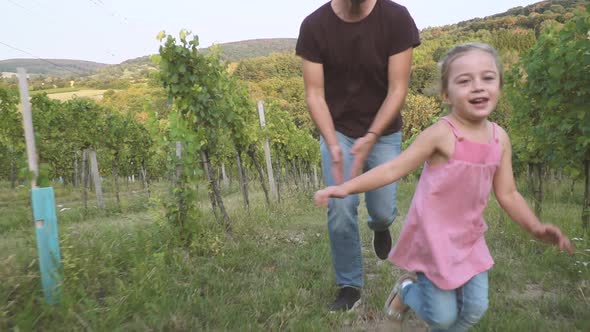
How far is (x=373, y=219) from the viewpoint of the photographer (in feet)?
10.1

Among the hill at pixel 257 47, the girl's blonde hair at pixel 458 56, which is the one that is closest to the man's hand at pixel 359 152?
the girl's blonde hair at pixel 458 56

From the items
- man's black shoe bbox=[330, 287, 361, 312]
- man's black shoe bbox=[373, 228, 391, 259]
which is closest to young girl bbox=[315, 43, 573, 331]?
man's black shoe bbox=[330, 287, 361, 312]

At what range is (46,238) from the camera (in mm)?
2609

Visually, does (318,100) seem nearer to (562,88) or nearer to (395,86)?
(395,86)

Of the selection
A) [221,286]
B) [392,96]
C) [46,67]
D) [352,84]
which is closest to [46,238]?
[221,286]

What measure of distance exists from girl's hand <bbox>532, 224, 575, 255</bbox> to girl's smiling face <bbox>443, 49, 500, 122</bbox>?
1.77ft

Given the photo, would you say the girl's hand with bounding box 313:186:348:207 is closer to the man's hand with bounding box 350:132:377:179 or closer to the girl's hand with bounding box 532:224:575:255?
the man's hand with bounding box 350:132:377:179

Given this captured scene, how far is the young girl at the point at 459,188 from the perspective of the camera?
1840 mm

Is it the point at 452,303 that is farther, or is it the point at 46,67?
the point at 46,67

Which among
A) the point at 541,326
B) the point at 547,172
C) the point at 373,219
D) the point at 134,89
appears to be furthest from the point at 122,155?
the point at 134,89

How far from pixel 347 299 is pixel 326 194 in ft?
4.46

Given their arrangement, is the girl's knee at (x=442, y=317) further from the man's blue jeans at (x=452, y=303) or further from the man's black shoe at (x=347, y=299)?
the man's black shoe at (x=347, y=299)

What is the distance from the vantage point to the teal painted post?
251 cm

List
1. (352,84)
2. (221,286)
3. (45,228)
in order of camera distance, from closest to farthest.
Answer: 1. (45,228)
2. (352,84)
3. (221,286)
